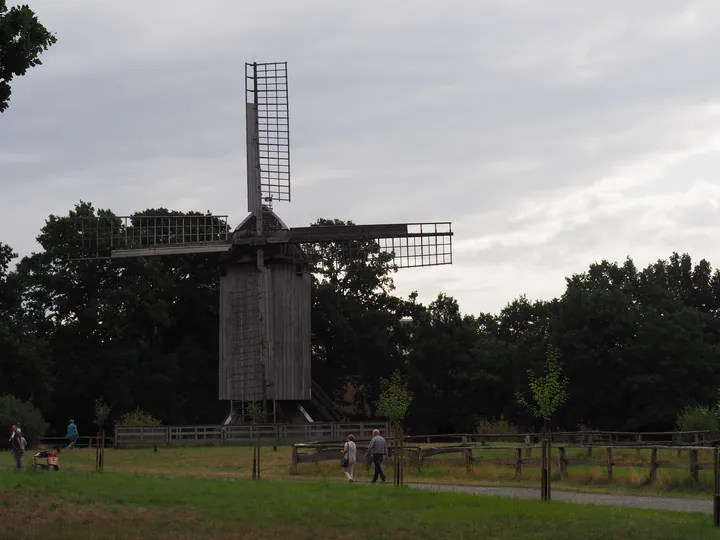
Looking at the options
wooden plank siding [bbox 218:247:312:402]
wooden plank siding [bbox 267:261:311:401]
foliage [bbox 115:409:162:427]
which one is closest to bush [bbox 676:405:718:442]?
wooden plank siding [bbox 267:261:311:401]

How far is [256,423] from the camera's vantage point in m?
43.5

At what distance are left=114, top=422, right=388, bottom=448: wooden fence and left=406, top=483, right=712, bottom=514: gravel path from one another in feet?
83.3

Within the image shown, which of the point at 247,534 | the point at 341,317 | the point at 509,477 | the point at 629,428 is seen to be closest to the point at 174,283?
the point at 341,317

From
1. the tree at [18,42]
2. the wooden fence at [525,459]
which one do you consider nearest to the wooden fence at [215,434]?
the wooden fence at [525,459]

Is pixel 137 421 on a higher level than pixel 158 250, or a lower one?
lower

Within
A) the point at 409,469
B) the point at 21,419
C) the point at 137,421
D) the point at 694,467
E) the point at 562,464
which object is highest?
the point at 21,419

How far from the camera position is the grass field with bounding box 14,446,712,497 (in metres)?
28.8

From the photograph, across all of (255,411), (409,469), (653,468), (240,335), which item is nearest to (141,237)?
(240,335)

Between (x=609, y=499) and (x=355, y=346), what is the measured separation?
48.7 meters

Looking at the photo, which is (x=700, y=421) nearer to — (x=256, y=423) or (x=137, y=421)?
(x=256, y=423)

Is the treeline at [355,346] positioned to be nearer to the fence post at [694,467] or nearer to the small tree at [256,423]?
the small tree at [256,423]

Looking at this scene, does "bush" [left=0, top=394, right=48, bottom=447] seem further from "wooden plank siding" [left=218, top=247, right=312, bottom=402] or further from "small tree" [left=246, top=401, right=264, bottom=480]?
"small tree" [left=246, top=401, right=264, bottom=480]

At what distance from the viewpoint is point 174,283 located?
7000 centimetres

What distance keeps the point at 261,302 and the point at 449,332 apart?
22.2 metres
